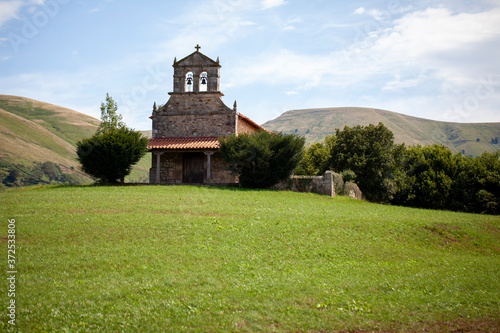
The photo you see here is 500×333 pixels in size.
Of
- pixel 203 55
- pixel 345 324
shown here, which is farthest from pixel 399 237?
pixel 203 55

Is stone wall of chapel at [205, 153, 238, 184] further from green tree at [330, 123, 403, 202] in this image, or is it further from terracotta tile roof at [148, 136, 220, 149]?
green tree at [330, 123, 403, 202]

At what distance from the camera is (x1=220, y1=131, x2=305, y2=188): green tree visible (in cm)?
2559

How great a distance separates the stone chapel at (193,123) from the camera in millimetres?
29484

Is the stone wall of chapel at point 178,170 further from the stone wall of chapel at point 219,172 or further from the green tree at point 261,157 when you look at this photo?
the green tree at point 261,157

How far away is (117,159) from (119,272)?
56.4ft

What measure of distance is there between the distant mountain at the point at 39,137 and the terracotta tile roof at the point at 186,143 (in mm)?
73557

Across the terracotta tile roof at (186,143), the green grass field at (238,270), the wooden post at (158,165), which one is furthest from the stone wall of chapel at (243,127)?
the green grass field at (238,270)

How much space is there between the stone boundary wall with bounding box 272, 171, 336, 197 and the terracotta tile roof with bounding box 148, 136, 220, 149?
5.47 metres

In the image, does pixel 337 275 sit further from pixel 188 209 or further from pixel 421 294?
pixel 188 209

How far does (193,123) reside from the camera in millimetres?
30047

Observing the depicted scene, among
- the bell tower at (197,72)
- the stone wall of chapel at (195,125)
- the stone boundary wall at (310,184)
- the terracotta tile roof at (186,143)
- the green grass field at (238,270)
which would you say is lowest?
the green grass field at (238,270)

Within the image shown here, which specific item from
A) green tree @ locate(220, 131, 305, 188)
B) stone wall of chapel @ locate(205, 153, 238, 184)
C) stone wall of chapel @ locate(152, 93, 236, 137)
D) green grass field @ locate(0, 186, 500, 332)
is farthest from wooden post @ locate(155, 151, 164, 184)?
green grass field @ locate(0, 186, 500, 332)

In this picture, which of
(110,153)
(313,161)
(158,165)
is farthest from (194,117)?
(313,161)

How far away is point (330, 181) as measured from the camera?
26.2m
